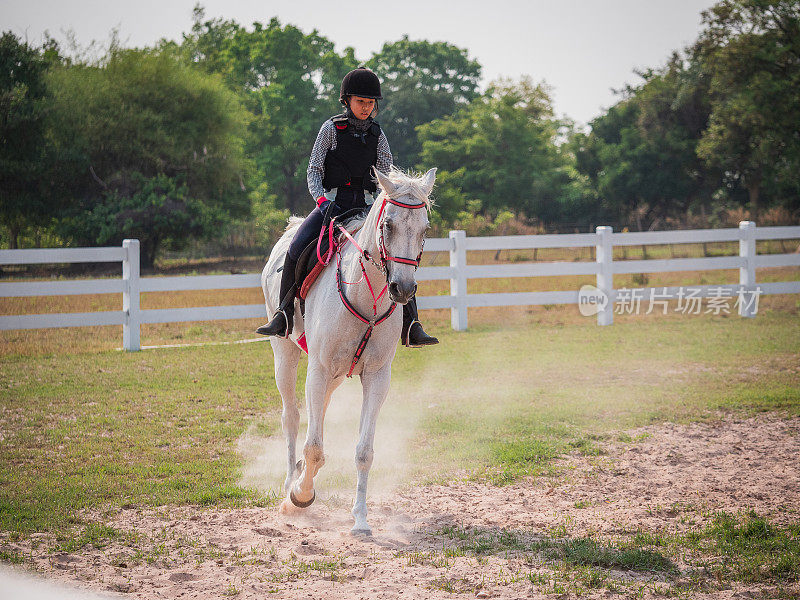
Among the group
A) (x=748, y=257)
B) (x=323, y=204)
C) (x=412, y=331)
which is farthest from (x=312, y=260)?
(x=748, y=257)

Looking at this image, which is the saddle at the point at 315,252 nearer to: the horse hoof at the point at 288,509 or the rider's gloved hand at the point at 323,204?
the rider's gloved hand at the point at 323,204

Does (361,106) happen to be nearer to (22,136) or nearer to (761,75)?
(22,136)

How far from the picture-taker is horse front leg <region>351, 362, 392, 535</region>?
5.21 meters

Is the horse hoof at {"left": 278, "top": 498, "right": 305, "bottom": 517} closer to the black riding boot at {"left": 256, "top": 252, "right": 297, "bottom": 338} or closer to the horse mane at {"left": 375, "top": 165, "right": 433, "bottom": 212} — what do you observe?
the black riding boot at {"left": 256, "top": 252, "right": 297, "bottom": 338}

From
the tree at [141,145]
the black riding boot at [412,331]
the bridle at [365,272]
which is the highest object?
the tree at [141,145]

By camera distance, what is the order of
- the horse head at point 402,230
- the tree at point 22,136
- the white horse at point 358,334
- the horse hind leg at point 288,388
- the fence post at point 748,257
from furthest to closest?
the tree at point 22,136 < the fence post at point 748,257 < the horse hind leg at point 288,388 < the white horse at point 358,334 < the horse head at point 402,230

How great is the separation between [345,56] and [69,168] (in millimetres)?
33015

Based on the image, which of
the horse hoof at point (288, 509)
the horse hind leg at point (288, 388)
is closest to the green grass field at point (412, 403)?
the horse hoof at point (288, 509)

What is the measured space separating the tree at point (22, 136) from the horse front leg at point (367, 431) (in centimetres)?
3282

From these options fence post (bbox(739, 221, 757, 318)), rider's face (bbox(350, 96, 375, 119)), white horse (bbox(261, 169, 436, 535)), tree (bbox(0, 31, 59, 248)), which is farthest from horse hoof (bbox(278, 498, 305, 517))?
tree (bbox(0, 31, 59, 248))

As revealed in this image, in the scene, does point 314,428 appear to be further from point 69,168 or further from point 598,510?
point 69,168

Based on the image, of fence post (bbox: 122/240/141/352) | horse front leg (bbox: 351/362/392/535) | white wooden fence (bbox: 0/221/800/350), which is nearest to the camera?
horse front leg (bbox: 351/362/392/535)

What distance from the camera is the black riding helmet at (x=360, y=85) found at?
5.60 m

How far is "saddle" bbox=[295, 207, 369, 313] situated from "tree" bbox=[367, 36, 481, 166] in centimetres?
5909
